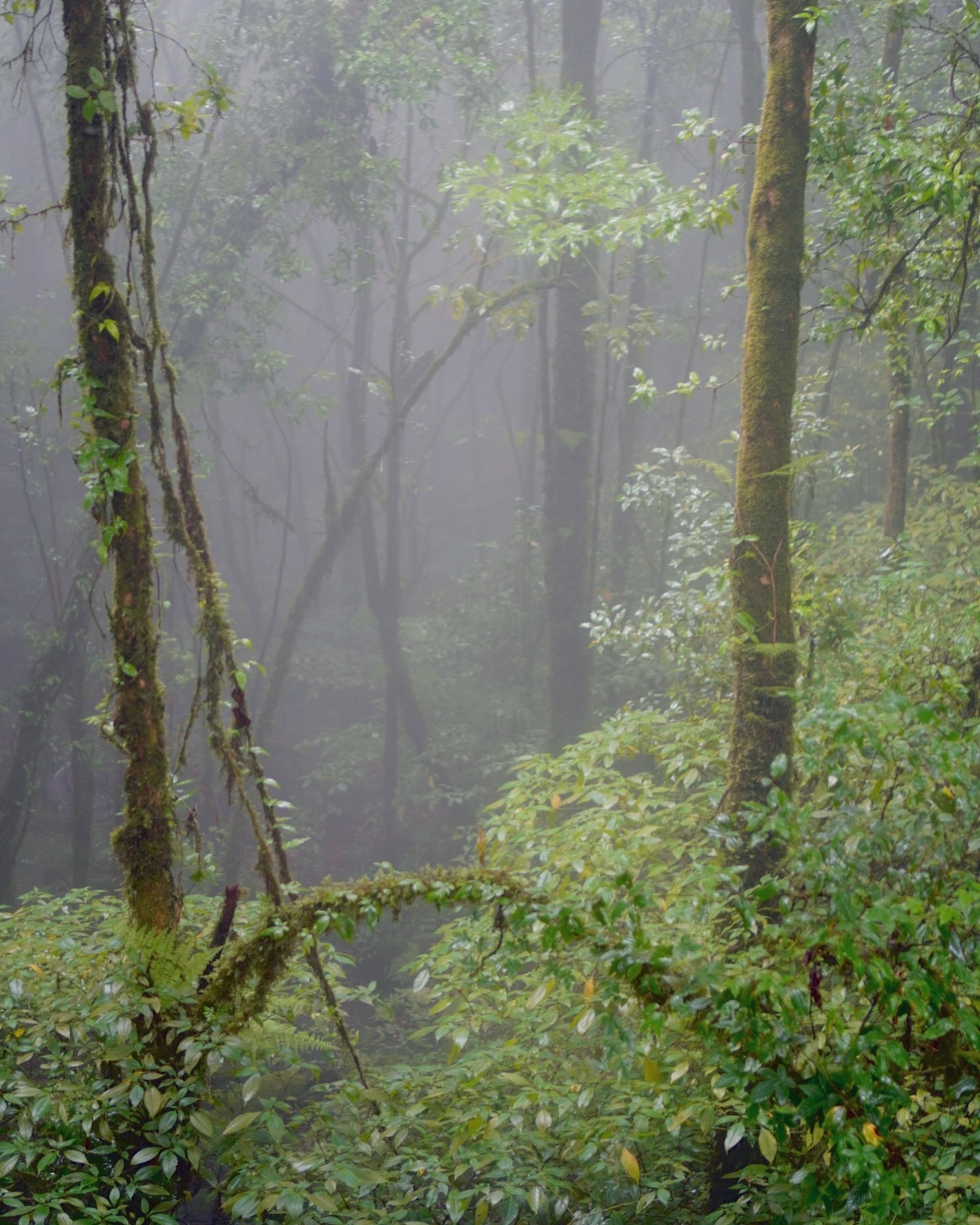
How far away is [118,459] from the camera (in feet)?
10.2

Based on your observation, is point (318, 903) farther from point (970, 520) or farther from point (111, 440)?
point (970, 520)

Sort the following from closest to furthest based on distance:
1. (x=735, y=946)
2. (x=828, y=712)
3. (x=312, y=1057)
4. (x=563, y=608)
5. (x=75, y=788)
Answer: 1. (x=828, y=712)
2. (x=735, y=946)
3. (x=312, y=1057)
4. (x=75, y=788)
5. (x=563, y=608)

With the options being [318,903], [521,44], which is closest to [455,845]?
[318,903]

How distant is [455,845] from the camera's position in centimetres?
1297

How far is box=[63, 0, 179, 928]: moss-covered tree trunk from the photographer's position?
3.14m

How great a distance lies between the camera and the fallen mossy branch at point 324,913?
9.68 feet

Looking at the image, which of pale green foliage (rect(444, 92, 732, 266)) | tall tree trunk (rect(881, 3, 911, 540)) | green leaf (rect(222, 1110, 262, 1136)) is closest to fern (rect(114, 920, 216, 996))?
green leaf (rect(222, 1110, 262, 1136))

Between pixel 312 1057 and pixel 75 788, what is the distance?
514cm

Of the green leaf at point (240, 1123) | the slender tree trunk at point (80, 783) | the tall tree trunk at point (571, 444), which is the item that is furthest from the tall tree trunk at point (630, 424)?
the green leaf at point (240, 1123)

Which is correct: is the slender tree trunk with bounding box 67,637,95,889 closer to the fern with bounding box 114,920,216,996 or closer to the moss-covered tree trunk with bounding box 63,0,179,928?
the moss-covered tree trunk with bounding box 63,0,179,928

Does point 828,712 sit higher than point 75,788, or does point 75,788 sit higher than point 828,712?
point 828,712

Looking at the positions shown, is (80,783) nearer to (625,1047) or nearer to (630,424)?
(630,424)

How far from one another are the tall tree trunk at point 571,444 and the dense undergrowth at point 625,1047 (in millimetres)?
7982

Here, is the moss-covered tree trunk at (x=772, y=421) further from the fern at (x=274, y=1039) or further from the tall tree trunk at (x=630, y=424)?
the tall tree trunk at (x=630, y=424)
